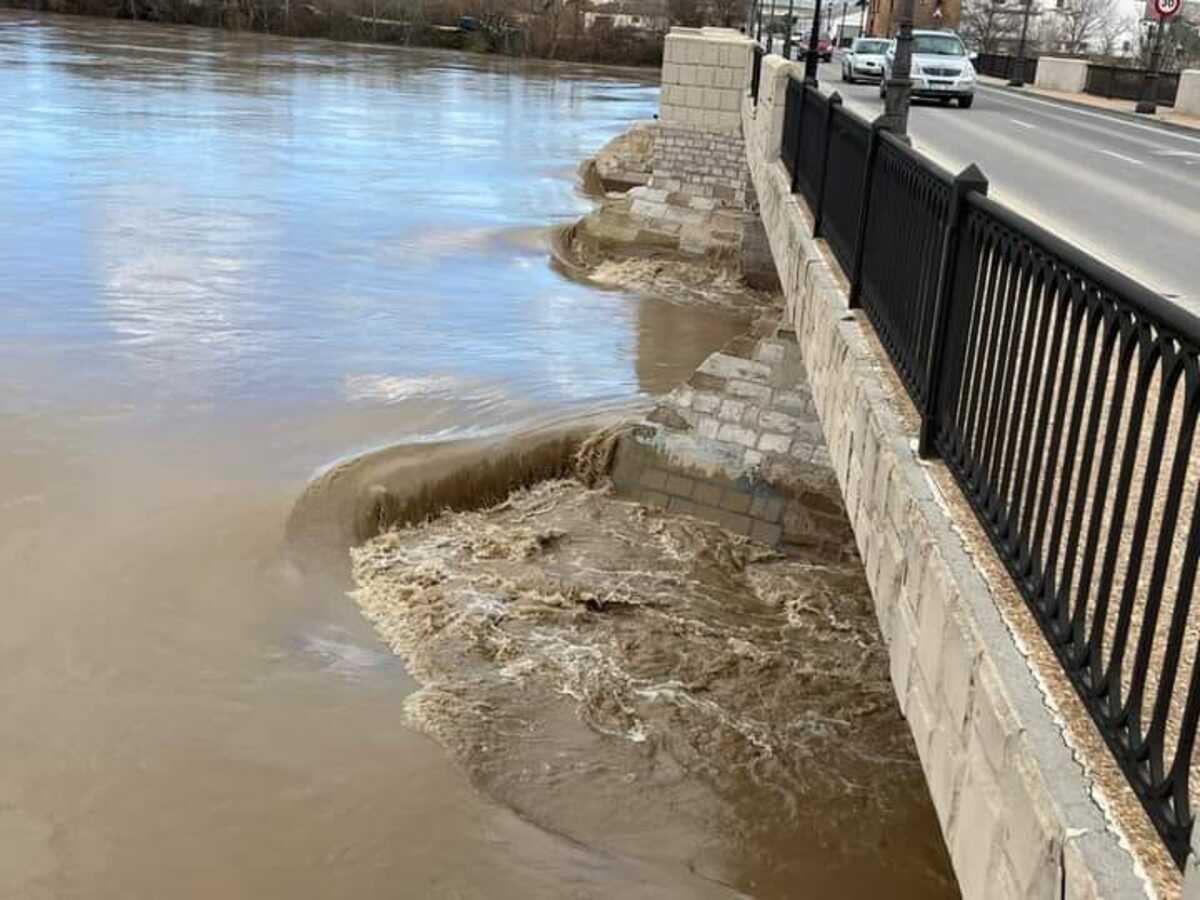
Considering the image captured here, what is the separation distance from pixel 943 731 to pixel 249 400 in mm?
12810

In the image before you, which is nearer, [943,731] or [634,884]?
[943,731]

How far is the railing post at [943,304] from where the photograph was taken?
496 cm

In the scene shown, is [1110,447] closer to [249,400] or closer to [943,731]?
[943,731]

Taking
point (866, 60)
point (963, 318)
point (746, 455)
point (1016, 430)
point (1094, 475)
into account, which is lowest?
point (746, 455)

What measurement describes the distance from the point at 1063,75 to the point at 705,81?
1845 centimetres

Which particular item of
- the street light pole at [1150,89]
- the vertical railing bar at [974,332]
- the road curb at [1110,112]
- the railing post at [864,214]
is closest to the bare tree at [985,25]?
the road curb at [1110,112]

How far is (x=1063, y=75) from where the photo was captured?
41.4 metres

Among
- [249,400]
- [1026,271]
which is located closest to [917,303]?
[1026,271]

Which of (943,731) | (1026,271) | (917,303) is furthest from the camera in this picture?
(917,303)

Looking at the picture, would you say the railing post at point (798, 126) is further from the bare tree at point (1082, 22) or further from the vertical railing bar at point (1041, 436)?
the bare tree at point (1082, 22)

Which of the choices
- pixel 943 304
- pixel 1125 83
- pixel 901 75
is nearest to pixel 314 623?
pixel 901 75

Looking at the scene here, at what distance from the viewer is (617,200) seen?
29.0 metres

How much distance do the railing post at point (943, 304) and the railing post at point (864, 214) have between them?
2382 mm

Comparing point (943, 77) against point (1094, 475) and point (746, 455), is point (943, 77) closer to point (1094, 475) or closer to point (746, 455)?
point (746, 455)
